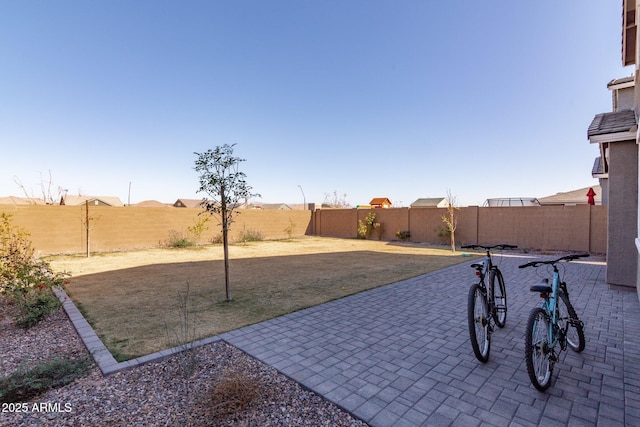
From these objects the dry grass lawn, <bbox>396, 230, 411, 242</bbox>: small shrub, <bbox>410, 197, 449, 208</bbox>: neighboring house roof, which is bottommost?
the dry grass lawn

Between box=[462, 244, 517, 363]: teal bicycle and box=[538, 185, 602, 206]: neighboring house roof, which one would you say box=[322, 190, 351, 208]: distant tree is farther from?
box=[462, 244, 517, 363]: teal bicycle

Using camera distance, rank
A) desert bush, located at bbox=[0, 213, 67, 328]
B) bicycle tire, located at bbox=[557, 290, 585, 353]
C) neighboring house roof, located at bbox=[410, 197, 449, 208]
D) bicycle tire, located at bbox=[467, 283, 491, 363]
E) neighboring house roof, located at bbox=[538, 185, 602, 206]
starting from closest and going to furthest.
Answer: bicycle tire, located at bbox=[467, 283, 491, 363], bicycle tire, located at bbox=[557, 290, 585, 353], desert bush, located at bbox=[0, 213, 67, 328], neighboring house roof, located at bbox=[538, 185, 602, 206], neighboring house roof, located at bbox=[410, 197, 449, 208]

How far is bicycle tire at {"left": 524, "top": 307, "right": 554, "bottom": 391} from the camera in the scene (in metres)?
2.27

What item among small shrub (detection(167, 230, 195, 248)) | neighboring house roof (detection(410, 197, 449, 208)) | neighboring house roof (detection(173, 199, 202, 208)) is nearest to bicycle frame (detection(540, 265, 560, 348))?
small shrub (detection(167, 230, 195, 248))

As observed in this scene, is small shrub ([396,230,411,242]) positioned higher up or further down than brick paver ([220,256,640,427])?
higher up

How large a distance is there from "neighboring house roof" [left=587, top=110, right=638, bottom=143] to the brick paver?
2948 millimetres

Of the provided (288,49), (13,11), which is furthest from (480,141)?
(13,11)

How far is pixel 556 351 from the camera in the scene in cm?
270

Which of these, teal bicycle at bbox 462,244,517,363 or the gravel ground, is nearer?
the gravel ground

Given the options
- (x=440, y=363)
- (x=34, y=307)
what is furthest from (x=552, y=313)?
(x=34, y=307)

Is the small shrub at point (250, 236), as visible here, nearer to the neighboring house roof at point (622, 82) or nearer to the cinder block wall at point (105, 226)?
the cinder block wall at point (105, 226)

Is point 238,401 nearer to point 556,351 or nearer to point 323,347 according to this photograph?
point 323,347

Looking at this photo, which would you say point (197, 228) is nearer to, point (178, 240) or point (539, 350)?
point (178, 240)

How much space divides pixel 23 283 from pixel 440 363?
5842mm
